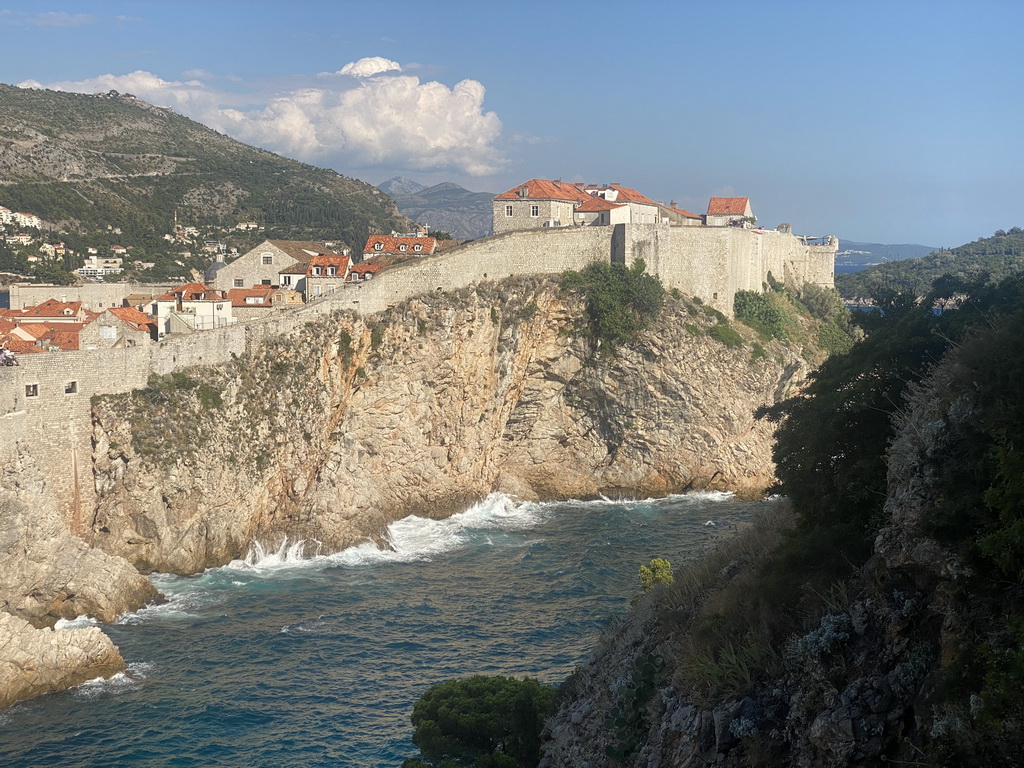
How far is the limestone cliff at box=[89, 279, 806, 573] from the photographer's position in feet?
116

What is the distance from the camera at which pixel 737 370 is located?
5109 cm

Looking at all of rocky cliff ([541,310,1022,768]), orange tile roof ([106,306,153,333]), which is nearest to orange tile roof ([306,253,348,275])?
orange tile roof ([106,306,153,333])

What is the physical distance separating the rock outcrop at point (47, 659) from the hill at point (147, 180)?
6219 cm

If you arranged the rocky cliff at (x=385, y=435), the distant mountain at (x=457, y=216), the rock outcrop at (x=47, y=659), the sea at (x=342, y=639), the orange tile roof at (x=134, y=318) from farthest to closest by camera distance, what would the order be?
the distant mountain at (x=457, y=216) < the orange tile roof at (x=134, y=318) < the rocky cliff at (x=385, y=435) < the rock outcrop at (x=47, y=659) < the sea at (x=342, y=639)

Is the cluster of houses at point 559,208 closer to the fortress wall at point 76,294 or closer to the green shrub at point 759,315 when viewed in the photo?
the green shrub at point 759,315

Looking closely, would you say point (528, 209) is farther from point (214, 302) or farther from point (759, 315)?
point (214, 302)

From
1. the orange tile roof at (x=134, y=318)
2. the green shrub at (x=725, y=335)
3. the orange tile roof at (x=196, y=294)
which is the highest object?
the orange tile roof at (x=196, y=294)

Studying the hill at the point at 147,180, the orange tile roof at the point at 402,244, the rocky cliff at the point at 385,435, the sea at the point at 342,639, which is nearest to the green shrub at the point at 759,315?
the rocky cliff at the point at 385,435

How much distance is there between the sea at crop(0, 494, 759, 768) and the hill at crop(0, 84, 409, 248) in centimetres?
5174

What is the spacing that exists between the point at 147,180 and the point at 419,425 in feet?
223

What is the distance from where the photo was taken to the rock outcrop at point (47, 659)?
2566cm

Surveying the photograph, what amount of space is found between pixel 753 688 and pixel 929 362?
279 inches

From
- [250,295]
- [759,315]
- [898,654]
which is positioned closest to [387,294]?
[250,295]

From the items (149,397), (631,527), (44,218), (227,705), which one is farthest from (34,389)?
(44,218)
